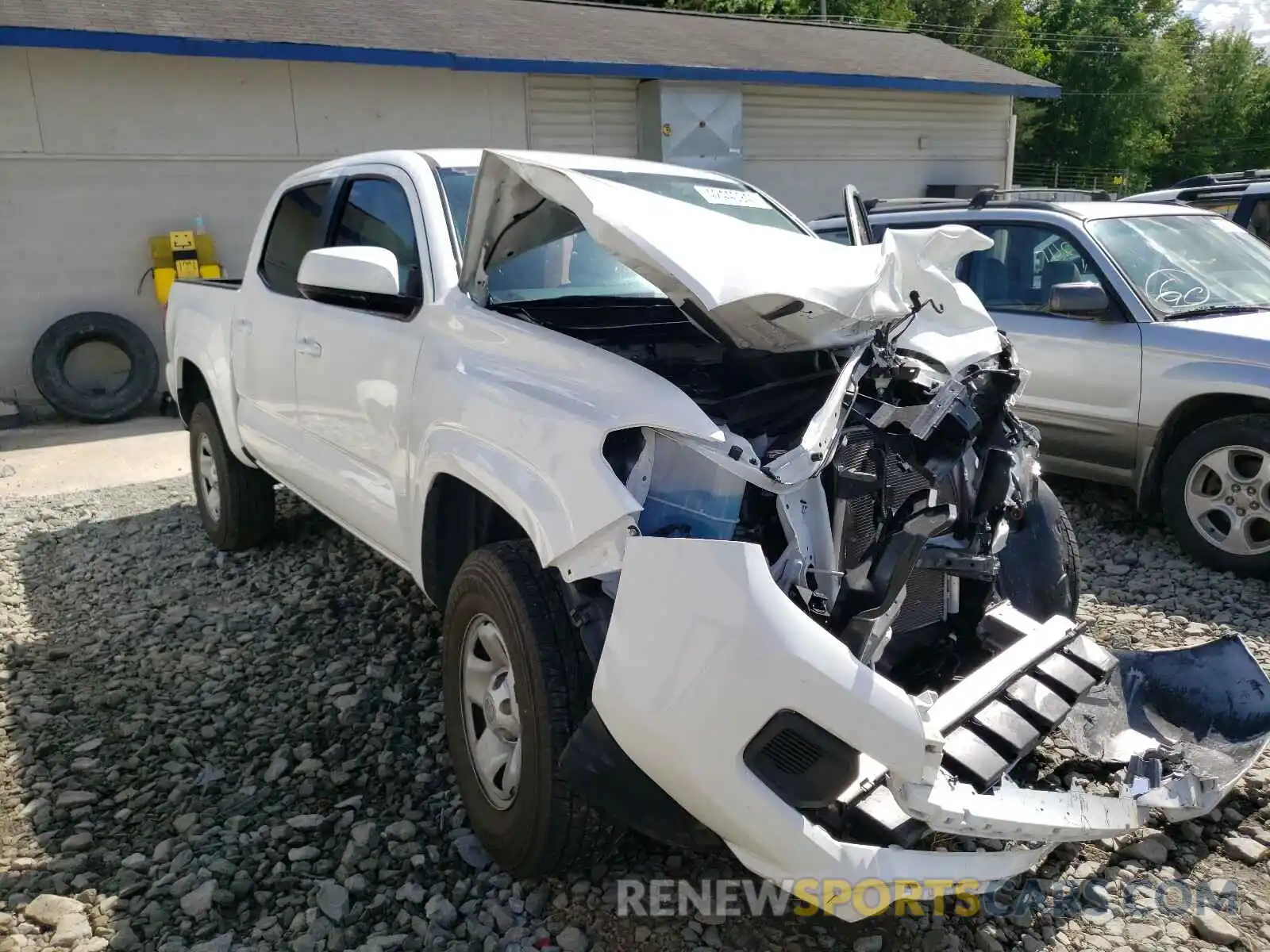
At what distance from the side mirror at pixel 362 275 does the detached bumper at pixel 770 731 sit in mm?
1468

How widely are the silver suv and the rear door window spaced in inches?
144

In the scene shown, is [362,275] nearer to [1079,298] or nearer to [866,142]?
[1079,298]

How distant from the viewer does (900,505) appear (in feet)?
8.57

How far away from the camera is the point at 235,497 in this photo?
206 inches

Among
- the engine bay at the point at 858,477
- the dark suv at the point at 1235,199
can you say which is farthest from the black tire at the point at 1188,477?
the dark suv at the point at 1235,199

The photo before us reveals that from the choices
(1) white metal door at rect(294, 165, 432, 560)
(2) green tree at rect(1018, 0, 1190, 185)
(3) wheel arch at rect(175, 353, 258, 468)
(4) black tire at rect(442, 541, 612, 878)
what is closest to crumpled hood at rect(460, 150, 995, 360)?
(1) white metal door at rect(294, 165, 432, 560)

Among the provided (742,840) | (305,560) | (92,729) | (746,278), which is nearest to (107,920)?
(92,729)

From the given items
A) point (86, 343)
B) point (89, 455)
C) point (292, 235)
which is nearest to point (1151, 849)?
point (292, 235)

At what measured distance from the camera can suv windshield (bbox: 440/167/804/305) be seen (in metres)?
3.36

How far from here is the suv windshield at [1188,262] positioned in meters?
5.29

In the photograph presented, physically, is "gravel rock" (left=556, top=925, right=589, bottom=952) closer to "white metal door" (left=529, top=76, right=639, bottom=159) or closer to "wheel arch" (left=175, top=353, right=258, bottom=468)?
"wheel arch" (left=175, top=353, right=258, bottom=468)

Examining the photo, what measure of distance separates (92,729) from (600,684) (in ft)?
8.13

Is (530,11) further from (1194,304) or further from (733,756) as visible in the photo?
(733,756)

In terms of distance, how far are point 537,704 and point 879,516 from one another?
1002mm
